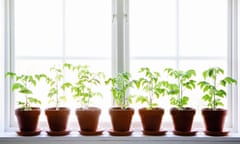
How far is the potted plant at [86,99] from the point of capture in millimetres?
2334

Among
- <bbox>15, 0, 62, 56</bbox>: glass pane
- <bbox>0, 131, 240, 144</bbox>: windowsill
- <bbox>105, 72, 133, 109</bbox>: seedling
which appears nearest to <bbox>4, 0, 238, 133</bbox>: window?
<bbox>15, 0, 62, 56</bbox>: glass pane

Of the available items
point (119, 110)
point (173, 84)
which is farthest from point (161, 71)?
point (119, 110)

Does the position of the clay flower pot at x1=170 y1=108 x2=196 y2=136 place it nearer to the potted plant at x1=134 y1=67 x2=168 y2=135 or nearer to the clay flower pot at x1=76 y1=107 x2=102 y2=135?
the potted plant at x1=134 y1=67 x2=168 y2=135

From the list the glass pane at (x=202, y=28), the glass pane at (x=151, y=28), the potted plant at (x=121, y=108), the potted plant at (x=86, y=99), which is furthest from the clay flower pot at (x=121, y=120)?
the glass pane at (x=202, y=28)

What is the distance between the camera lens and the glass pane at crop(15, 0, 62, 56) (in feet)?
8.48

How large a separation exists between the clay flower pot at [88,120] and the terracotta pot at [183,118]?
52 cm

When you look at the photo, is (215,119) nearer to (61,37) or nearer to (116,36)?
(116,36)

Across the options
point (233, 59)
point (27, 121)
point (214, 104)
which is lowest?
point (27, 121)

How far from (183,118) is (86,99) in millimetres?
707

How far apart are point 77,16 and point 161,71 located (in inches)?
30.0

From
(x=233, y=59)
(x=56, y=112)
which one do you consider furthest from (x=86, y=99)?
(x=233, y=59)

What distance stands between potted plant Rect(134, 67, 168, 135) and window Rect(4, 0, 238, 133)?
21cm

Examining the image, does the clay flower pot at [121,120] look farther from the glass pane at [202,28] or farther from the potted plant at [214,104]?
the glass pane at [202,28]

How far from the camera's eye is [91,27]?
2588 mm
